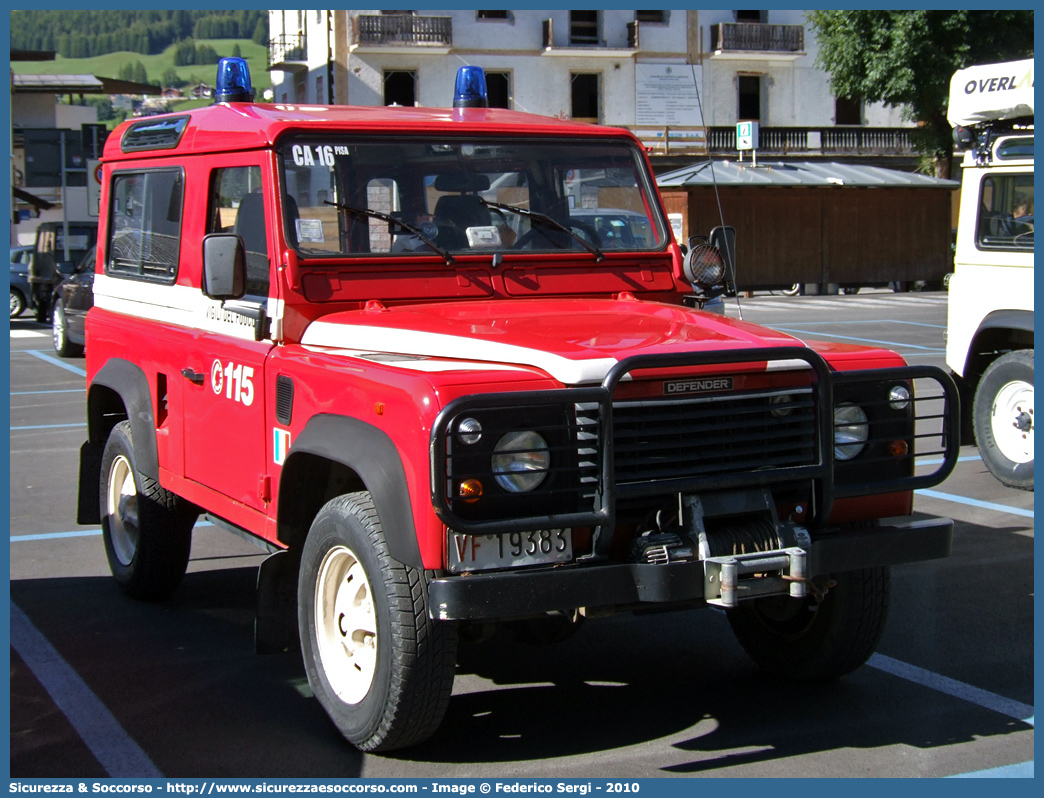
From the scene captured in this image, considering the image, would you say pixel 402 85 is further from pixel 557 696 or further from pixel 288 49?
pixel 557 696

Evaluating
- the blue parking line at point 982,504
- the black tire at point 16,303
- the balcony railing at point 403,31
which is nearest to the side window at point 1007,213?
the blue parking line at point 982,504

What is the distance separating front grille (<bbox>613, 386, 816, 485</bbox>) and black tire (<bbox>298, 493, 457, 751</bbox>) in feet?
2.54

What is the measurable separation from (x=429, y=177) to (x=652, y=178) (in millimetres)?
1071

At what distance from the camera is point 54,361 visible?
1773 centimetres

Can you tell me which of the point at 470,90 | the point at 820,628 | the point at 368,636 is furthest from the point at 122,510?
the point at 820,628

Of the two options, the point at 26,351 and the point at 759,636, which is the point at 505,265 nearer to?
the point at 759,636

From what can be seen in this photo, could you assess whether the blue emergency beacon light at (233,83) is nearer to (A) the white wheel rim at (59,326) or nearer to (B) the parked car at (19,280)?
(A) the white wheel rim at (59,326)

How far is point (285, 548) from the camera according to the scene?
4.89 m

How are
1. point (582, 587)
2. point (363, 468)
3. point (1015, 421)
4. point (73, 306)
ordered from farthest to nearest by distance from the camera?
point (73, 306) < point (1015, 421) < point (363, 468) < point (582, 587)

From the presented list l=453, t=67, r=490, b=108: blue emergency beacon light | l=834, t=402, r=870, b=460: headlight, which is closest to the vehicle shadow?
l=834, t=402, r=870, b=460: headlight

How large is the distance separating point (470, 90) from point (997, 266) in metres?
4.58

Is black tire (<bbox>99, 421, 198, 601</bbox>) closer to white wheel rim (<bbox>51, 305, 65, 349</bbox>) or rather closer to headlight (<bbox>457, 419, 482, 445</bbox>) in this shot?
headlight (<bbox>457, 419, 482, 445</bbox>)

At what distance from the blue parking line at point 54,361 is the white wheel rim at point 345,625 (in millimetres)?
12415

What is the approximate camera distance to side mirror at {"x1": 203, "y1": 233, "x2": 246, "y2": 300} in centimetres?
496
